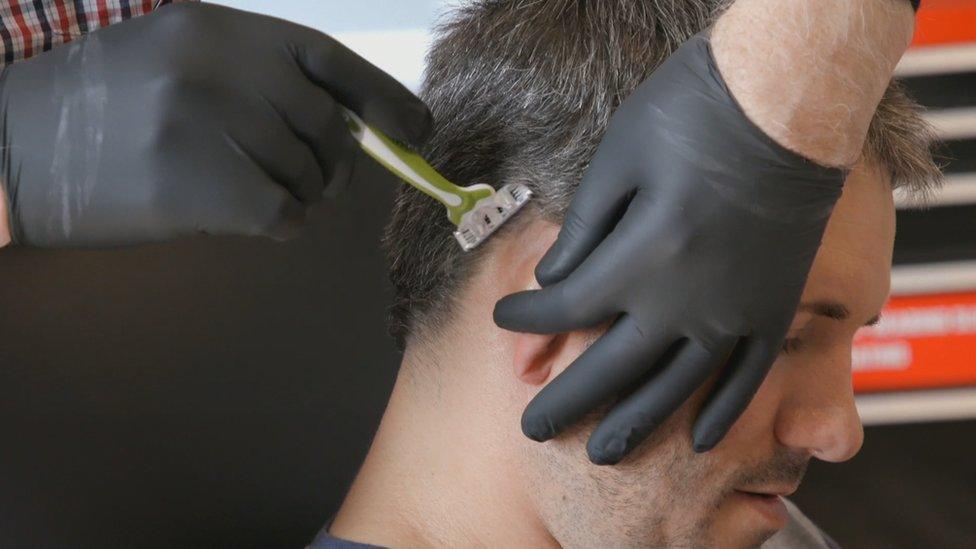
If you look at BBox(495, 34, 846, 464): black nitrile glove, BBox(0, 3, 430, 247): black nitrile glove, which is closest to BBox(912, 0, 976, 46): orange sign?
BBox(495, 34, 846, 464): black nitrile glove

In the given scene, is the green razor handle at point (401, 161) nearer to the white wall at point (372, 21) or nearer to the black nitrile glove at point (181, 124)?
the black nitrile glove at point (181, 124)

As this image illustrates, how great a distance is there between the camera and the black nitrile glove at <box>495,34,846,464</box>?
3.40 feet

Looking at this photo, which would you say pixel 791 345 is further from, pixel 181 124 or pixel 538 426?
pixel 181 124

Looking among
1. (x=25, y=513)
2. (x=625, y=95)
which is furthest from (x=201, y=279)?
(x=625, y=95)

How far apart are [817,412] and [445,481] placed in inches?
16.5

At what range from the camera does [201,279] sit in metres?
1.54

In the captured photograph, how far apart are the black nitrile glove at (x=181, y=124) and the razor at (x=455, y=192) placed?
2 centimetres

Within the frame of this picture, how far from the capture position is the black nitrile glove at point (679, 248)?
40.8 inches

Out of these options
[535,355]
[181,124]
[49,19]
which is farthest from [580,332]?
[49,19]

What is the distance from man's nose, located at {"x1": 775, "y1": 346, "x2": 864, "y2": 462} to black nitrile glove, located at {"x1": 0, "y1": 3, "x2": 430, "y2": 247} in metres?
0.52

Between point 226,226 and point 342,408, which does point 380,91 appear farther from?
point 342,408

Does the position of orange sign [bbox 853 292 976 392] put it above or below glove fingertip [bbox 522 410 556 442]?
below

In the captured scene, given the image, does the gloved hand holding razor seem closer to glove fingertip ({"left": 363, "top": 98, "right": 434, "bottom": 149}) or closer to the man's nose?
glove fingertip ({"left": 363, "top": 98, "right": 434, "bottom": 149})

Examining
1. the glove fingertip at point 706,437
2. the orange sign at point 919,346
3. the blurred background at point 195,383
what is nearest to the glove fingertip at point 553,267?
the glove fingertip at point 706,437
